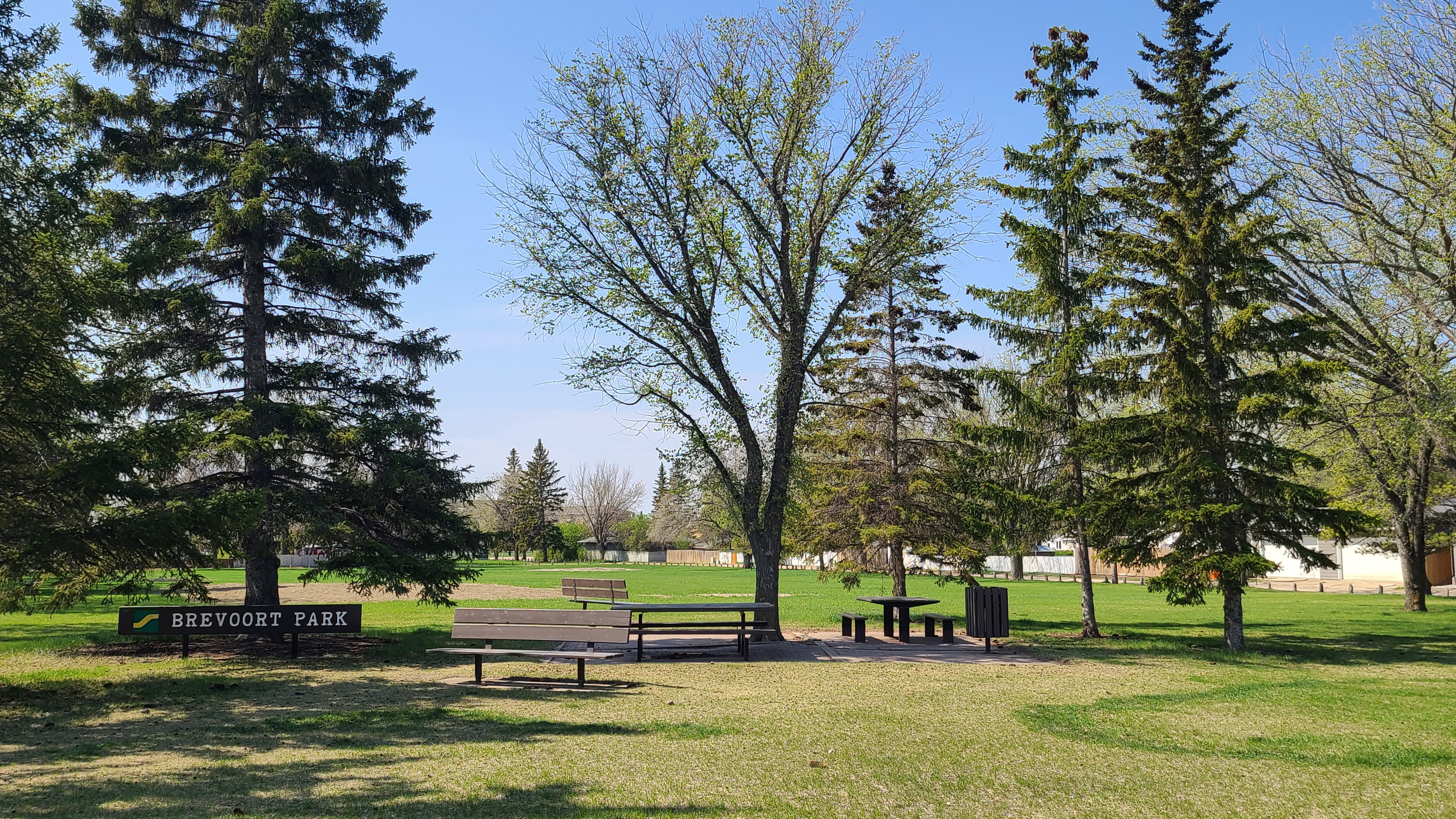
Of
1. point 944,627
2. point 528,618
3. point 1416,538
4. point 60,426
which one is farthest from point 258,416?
point 1416,538

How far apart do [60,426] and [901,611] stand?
13.2m

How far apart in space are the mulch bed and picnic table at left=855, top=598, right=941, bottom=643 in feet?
28.7

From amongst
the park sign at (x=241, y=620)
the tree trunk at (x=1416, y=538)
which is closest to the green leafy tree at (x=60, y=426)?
the park sign at (x=241, y=620)

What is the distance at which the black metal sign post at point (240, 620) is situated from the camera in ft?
45.2

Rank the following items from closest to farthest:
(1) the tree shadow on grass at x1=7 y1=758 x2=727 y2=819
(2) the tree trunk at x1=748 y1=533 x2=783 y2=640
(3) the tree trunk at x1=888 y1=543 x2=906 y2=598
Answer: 1. (1) the tree shadow on grass at x1=7 y1=758 x2=727 y2=819
2. (2) the tree trunk at x1=748 y1=533 x2=783 y2=640
3. (3) the tree trunk at x1=888 y1=543 x2=906 y2=598

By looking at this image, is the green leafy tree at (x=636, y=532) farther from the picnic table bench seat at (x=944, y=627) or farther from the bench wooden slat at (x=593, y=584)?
the picnic table bench seat at (x=944, y=627)

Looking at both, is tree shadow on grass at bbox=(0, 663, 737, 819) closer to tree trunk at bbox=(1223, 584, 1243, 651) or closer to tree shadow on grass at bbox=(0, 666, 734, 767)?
tree shadow on grass at bbox=(0, 666, 734, 767)

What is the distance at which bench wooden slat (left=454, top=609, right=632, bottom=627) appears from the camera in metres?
11.5

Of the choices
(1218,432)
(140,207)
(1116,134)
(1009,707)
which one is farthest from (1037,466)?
(140,207)

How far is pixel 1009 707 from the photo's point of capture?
10141mm

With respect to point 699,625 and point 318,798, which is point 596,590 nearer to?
point 699,625

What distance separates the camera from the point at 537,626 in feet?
37.6

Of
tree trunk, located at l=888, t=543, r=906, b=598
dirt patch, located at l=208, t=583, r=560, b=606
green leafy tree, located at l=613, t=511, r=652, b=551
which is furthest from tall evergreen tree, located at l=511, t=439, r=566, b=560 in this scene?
tree trunk, located at l=888, t=543, r=906, b=598

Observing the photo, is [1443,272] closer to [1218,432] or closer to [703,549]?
[1218,432]
